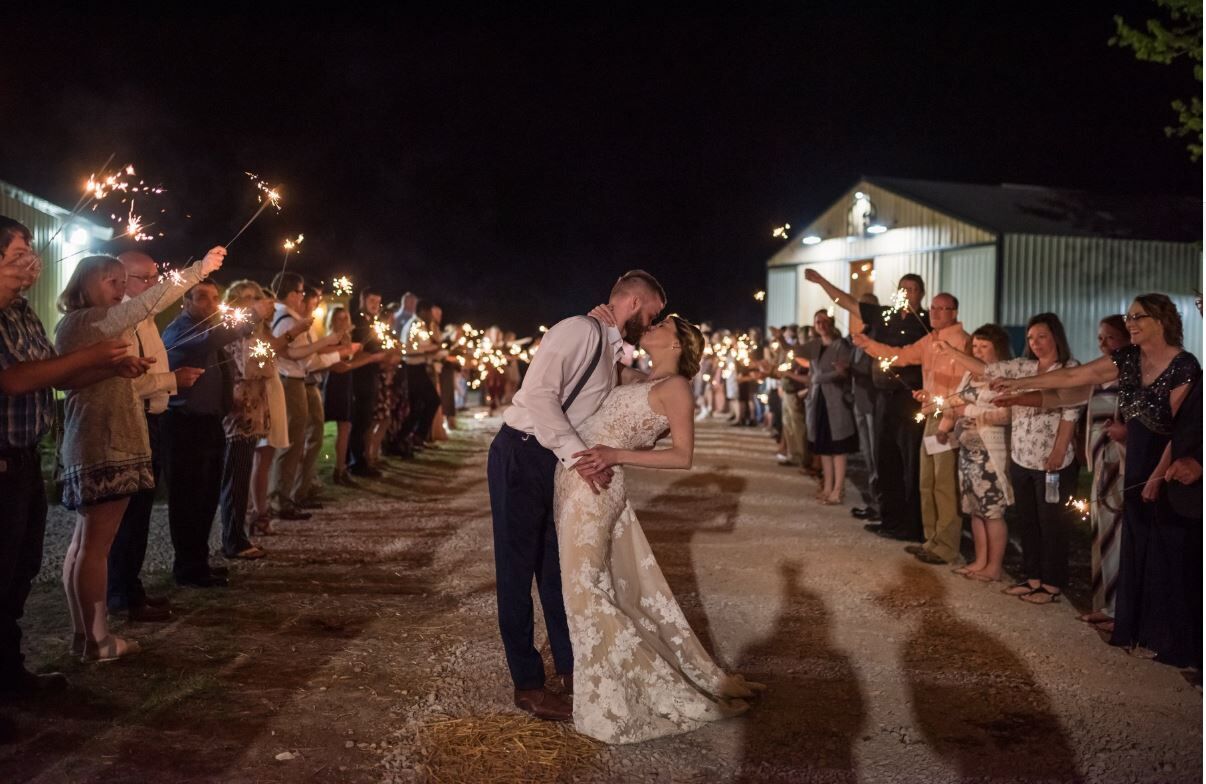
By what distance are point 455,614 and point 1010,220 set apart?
1026 inches

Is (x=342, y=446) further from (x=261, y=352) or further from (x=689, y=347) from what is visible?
(x=689, y=347)

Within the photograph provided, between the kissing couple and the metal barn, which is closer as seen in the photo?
the kissing couple

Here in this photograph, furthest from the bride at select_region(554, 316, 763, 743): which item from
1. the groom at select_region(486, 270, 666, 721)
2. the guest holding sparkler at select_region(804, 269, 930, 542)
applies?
the guest holding sparkler at select_region(804, 269, 930, 542)

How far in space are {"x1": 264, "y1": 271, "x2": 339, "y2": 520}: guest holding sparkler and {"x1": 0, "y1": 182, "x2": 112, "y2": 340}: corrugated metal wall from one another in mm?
10718

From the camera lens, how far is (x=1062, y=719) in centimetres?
462

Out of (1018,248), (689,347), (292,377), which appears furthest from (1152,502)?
(1018,248)

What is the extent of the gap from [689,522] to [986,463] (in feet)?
10.7

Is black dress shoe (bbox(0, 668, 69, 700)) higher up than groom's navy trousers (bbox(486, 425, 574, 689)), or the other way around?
groom's navy trousers (bbox(486, 425, 574, 689))

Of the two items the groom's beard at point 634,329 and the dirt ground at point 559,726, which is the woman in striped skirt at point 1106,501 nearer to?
the dirt ground at point 559,726

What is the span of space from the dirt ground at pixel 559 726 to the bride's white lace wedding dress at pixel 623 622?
0.14 m

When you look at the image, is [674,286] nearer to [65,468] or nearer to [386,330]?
[386,330]

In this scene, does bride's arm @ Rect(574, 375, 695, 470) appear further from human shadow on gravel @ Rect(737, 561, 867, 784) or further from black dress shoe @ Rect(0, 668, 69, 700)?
black dress shoe @ Rect(0, 668, 69, 700)

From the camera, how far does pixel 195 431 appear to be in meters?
6.65

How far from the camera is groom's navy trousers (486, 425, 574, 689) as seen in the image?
457cm
